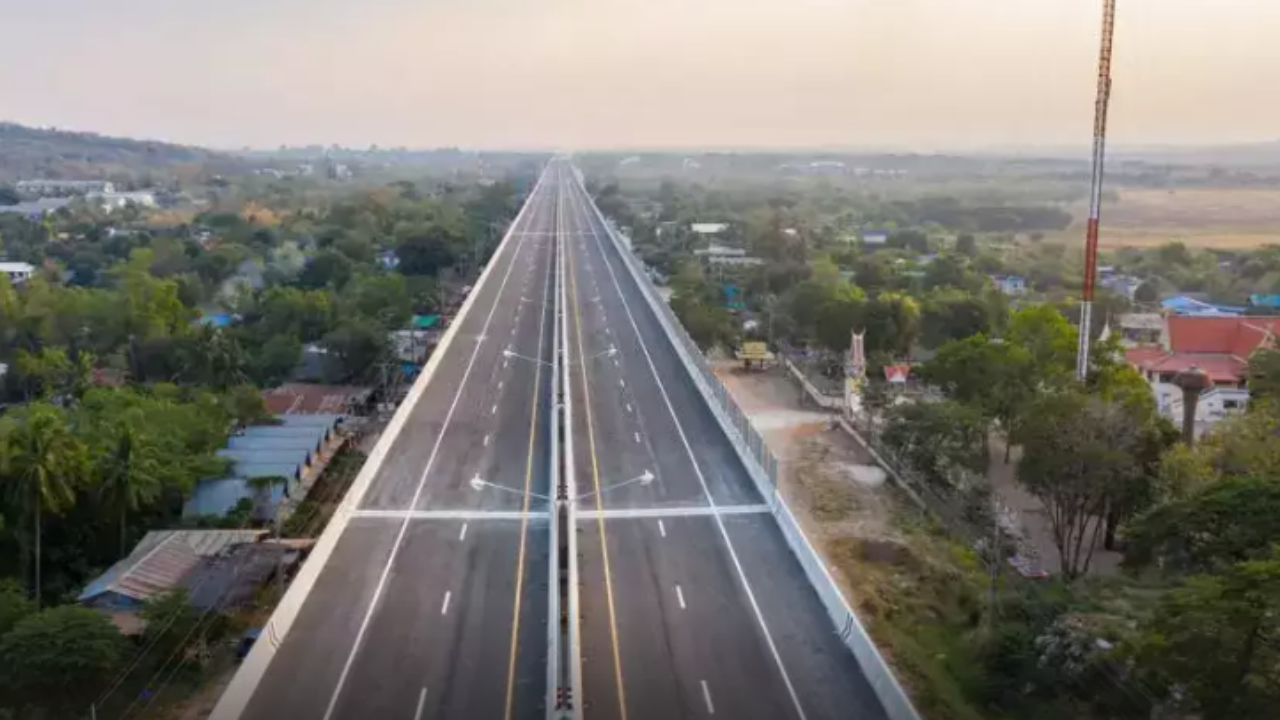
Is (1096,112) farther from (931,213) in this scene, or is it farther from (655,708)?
(931,213)

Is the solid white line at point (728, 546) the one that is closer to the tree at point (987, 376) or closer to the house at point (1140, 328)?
the tree at point (987, 376)

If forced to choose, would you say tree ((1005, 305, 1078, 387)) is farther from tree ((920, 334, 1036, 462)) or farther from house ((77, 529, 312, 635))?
house ((77, 529, 312, 635))

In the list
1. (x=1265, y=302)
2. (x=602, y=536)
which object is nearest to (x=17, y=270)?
(x=602, y=536)

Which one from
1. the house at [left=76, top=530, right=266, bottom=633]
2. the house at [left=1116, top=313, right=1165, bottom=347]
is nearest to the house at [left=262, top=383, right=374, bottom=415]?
the house at [left=76, top=530, right=266, bottom=633]

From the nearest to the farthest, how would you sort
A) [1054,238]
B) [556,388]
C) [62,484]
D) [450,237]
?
[62,484] < [556,388] < [450,237] < [1054,238]

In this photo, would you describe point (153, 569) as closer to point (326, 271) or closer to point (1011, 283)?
point (326, 271)

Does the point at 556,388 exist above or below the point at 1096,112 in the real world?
below

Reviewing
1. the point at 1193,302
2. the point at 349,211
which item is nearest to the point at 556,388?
the point at 1193,302
